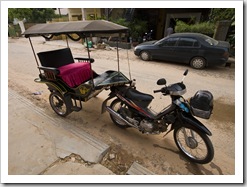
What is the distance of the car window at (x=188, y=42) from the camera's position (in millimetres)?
6109

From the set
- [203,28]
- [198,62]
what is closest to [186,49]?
[198,62]

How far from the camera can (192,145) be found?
92.3 inches

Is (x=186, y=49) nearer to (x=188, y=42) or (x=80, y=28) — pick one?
(x=188, y=42)

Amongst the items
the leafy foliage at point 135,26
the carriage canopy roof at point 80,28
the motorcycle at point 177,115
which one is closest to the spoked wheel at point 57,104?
the motorcycle at point 177,115

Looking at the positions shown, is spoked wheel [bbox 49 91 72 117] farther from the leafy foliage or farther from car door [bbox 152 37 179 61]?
the leafy foliage

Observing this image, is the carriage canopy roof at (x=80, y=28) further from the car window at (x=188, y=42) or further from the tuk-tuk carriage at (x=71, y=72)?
the car window at (x=188, y=42)

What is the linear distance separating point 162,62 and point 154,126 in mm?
5509

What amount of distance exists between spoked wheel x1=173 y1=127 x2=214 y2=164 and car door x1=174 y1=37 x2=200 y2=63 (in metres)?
4.72

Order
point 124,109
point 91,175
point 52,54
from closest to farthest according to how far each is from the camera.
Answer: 1. point 91,175
2. point 124,109
3. point 52,54

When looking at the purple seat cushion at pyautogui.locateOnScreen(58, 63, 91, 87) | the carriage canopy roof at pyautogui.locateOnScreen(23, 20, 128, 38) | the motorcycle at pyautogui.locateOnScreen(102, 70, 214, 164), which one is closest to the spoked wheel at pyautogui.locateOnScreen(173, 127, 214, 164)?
the motorcycle at pyautogui.locateOnScreen(102, 70, 214, 164)

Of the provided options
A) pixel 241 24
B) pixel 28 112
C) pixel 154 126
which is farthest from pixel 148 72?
pixel 28 112

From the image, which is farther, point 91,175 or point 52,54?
point 52,54

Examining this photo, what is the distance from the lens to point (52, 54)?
3451 millimetres

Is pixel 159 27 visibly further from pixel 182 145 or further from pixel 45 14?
pixel 45 14
